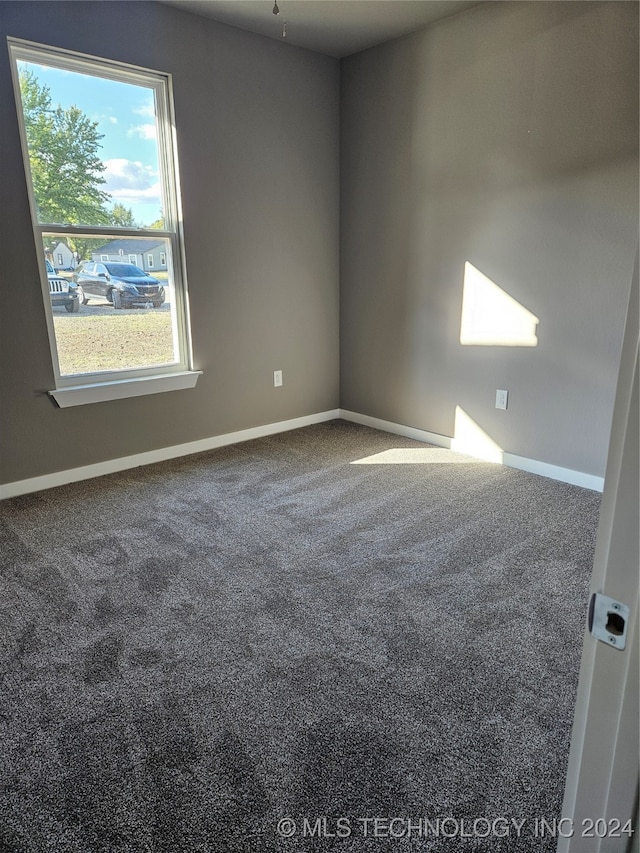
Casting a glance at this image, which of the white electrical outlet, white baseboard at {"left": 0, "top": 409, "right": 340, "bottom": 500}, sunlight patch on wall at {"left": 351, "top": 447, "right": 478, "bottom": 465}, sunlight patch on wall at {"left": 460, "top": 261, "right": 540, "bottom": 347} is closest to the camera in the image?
white baseboard at {"left": 0, "top": 409, "right": 340, "bottom": 500}

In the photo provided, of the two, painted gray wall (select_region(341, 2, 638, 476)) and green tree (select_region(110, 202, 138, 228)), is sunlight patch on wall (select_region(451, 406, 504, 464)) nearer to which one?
painted gray wall (select_region(341, 2, 638, 476))

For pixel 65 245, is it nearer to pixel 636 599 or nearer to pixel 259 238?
pixel 259 238

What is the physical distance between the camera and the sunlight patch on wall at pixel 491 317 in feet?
10.6

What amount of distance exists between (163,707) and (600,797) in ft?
4.34

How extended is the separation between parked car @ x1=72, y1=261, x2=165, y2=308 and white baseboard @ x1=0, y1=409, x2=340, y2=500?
934mm

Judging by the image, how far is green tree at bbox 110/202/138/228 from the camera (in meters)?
3.14

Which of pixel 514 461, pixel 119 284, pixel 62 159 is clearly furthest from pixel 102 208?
pixel 514 461

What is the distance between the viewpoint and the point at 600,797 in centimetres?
60

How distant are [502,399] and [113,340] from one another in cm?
239

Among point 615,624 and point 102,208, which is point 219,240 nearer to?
point 102,208

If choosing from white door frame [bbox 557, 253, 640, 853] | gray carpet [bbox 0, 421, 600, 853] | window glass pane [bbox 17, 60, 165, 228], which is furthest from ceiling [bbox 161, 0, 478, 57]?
white door frame [bbox 557, 253, 640, 853]

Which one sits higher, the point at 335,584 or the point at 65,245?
the point at 65,245

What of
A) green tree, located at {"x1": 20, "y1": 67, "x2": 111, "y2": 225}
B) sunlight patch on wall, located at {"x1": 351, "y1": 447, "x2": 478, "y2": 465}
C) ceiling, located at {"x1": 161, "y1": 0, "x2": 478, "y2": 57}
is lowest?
sunlight patch on wall, located at {"x1": 351, "y1": 447, "x2": 478, "y2": 465}

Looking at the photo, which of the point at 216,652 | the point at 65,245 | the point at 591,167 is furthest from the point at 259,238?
the point at 216,652
